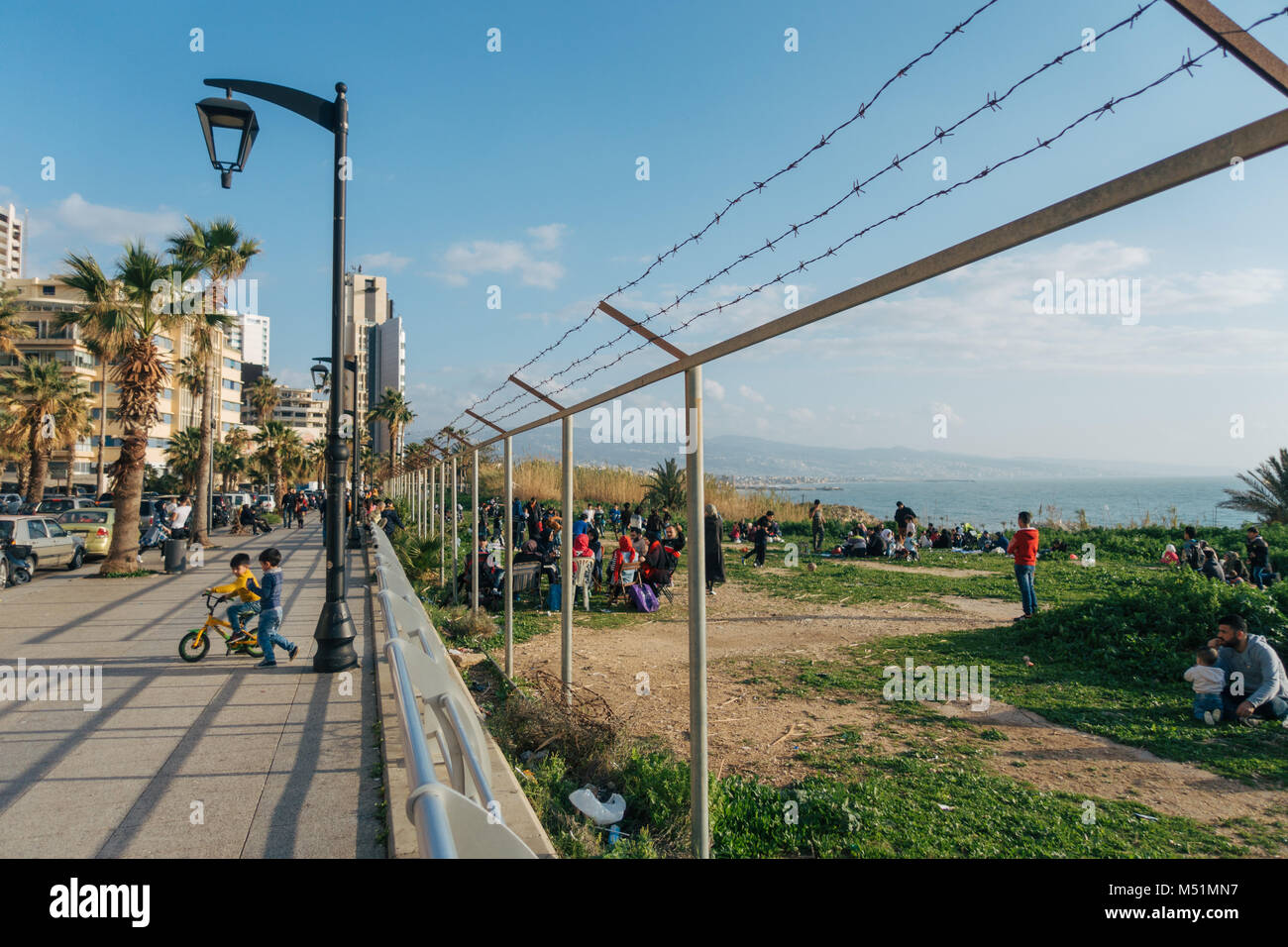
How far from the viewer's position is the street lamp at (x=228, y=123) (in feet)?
27.1

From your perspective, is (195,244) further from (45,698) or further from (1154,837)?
(1154,837)

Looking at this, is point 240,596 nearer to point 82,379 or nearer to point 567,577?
point 567,577

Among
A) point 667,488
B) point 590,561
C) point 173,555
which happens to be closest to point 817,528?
point 667,488

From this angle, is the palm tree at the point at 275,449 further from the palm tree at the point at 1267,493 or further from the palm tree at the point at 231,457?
the palm tree at the point at 1267,493

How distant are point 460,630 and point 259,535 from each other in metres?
23.2

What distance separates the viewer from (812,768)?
5676 millimetres

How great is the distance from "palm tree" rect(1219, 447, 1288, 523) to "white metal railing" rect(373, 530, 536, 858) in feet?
96.5

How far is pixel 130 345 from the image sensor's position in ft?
55.4

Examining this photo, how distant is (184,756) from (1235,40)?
21.2 feet

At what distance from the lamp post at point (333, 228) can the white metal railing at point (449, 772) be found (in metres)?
3.27

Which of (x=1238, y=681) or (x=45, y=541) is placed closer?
(x=1238, y=681)

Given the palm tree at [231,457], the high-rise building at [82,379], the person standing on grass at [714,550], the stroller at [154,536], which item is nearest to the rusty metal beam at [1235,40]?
the person standing on grass at [714,550]

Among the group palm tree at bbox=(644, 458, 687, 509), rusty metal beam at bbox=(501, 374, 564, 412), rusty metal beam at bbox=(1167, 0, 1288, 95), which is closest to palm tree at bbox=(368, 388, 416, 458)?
palm tree at bbox=(644, 458, 687, 509)
